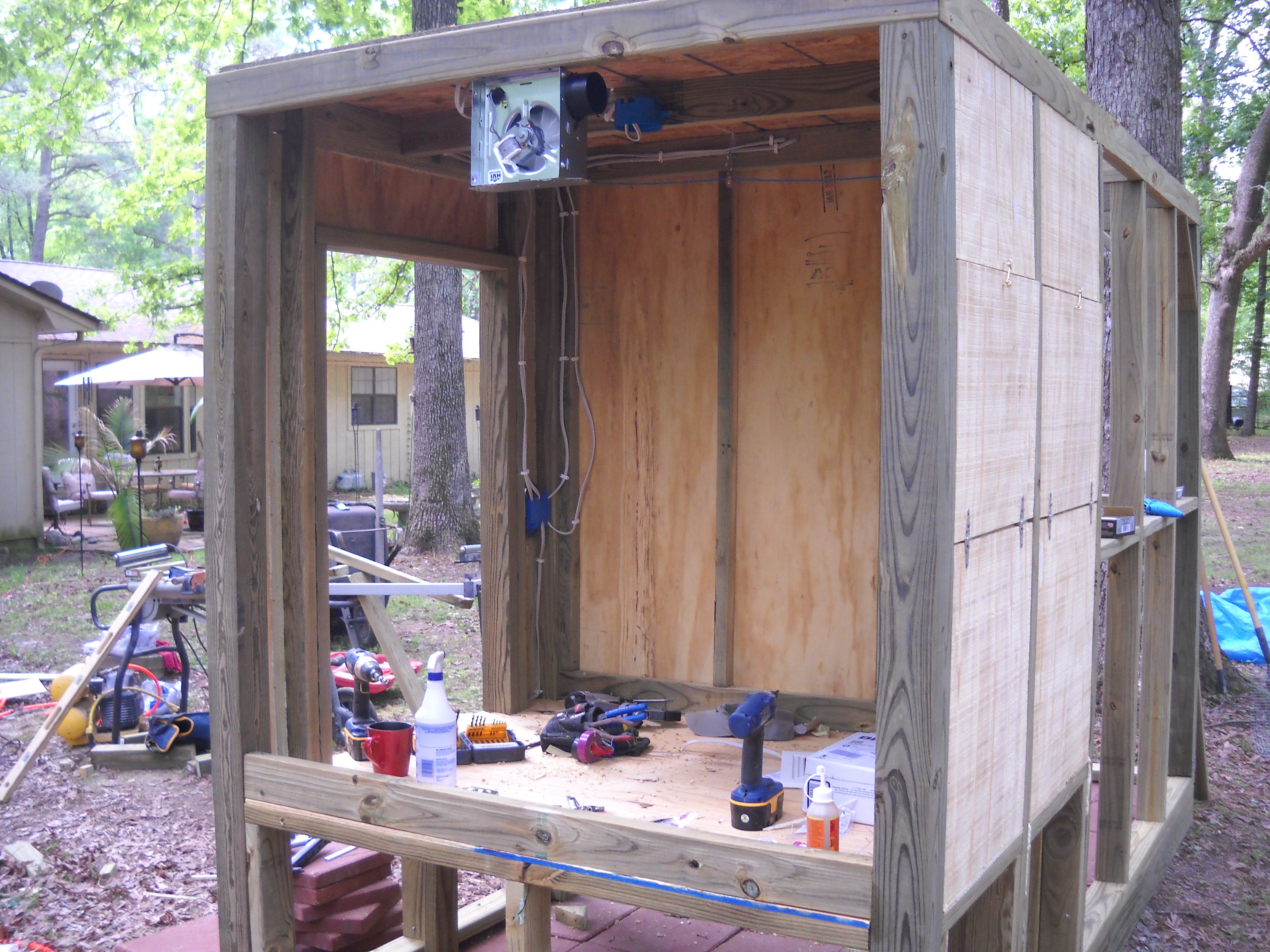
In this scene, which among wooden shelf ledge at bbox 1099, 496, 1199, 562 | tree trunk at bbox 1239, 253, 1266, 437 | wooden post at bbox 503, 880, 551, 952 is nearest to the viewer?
wooden post at bbox 503, 880, 551, 952

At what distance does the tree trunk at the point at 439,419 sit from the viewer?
11.1 meters

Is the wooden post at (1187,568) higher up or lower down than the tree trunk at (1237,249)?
lower down

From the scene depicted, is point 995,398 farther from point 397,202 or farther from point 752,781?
point 397,202

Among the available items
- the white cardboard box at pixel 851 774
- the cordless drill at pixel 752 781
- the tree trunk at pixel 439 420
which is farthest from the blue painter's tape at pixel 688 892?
the tree trunk at pixel 439 420

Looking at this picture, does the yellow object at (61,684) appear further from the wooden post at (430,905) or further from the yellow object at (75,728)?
the wooden post at (430,905)

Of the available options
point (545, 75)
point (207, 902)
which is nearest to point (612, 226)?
point (545, 75)

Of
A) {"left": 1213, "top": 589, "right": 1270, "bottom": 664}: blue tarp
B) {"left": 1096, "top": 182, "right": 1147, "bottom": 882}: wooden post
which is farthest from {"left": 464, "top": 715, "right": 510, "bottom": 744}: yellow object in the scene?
{"left": 1213, "top": 589, "right": 1270, "bottom": 664}: blue tarp

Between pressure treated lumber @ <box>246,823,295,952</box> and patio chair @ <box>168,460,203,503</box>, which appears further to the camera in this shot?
patio chair @ <box>168,460,203,503</box>

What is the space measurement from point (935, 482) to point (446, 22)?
31.8ft

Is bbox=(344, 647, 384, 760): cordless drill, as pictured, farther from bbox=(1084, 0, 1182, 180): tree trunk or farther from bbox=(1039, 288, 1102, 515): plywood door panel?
bbox=(1084, 0, 1182, 180): tree trunk

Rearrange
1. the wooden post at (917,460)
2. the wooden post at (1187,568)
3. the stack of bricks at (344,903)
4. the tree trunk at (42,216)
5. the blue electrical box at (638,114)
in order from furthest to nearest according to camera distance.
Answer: the tree trunk at (42,216), the wooden post at (1187,568), the stack of bricks at (344,903), the blue electrical box at (638,114), the wooden post at (917,460)

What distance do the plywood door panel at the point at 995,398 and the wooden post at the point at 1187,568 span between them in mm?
2880

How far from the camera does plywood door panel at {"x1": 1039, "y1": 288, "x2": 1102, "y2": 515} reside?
9.22 ft

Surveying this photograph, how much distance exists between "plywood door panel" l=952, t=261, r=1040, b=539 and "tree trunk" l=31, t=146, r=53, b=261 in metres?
37.3
